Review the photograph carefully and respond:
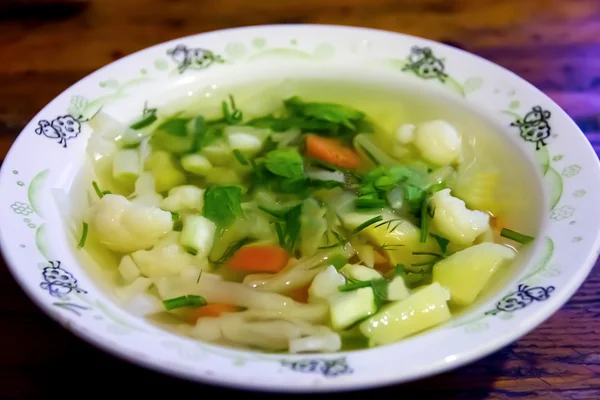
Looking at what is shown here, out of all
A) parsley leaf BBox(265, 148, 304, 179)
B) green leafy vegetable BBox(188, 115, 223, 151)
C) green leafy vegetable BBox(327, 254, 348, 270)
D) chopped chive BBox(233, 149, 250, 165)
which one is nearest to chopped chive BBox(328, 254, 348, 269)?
green leafy vegetable BBox(327, 254, 348, 270)

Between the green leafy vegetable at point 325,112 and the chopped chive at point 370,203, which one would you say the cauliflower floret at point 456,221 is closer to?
the chopped chive at point 370,203

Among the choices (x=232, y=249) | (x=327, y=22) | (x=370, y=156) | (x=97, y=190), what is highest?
(x=327, y=22)

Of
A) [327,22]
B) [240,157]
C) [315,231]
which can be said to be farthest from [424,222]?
[327,22]

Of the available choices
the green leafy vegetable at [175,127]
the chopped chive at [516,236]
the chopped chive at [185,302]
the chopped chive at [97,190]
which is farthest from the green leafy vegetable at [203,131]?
the chopped chive at [516,236]

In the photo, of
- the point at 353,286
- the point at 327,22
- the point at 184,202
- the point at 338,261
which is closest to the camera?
the point at 353,286

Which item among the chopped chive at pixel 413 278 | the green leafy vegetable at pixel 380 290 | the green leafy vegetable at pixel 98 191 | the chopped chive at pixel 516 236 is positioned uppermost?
the green leafy vegetable at pixel 98 191

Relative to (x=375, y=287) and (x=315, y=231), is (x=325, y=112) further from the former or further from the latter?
(x=375, y=287)

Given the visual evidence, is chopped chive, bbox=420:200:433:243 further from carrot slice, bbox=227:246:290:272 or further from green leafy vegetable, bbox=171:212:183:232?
green leafy vegetable, bbox=171:212:183:232
